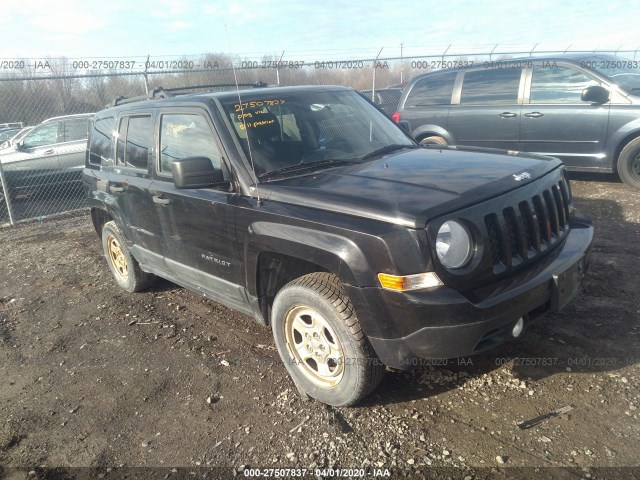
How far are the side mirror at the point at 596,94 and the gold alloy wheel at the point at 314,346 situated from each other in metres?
5.98

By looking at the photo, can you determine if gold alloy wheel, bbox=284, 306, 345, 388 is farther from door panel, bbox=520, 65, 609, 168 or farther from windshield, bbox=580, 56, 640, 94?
windshield, bbox=580, 56, 640, 94

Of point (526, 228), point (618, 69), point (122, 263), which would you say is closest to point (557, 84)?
point (618, 69)

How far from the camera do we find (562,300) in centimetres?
283

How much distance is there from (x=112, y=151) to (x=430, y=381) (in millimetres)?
3589

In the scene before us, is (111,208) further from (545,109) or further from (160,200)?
(545,109)

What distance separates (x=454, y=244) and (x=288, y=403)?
148 centimetres

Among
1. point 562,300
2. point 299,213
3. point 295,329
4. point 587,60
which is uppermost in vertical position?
point 587,60

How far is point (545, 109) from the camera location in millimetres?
7371

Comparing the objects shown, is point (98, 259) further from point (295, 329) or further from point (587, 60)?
point (587, 60)

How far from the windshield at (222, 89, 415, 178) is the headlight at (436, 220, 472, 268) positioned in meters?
1.14

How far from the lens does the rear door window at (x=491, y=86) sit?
25.3 feet

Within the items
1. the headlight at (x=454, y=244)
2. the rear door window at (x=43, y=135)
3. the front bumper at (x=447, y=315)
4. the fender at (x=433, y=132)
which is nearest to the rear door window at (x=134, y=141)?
the front bumper at (x=447, y=315)

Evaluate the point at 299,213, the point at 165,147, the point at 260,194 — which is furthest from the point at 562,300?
the point at 165,147

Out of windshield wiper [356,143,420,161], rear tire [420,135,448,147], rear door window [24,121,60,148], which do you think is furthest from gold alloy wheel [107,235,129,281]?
rear door window [24,121,60,148]
